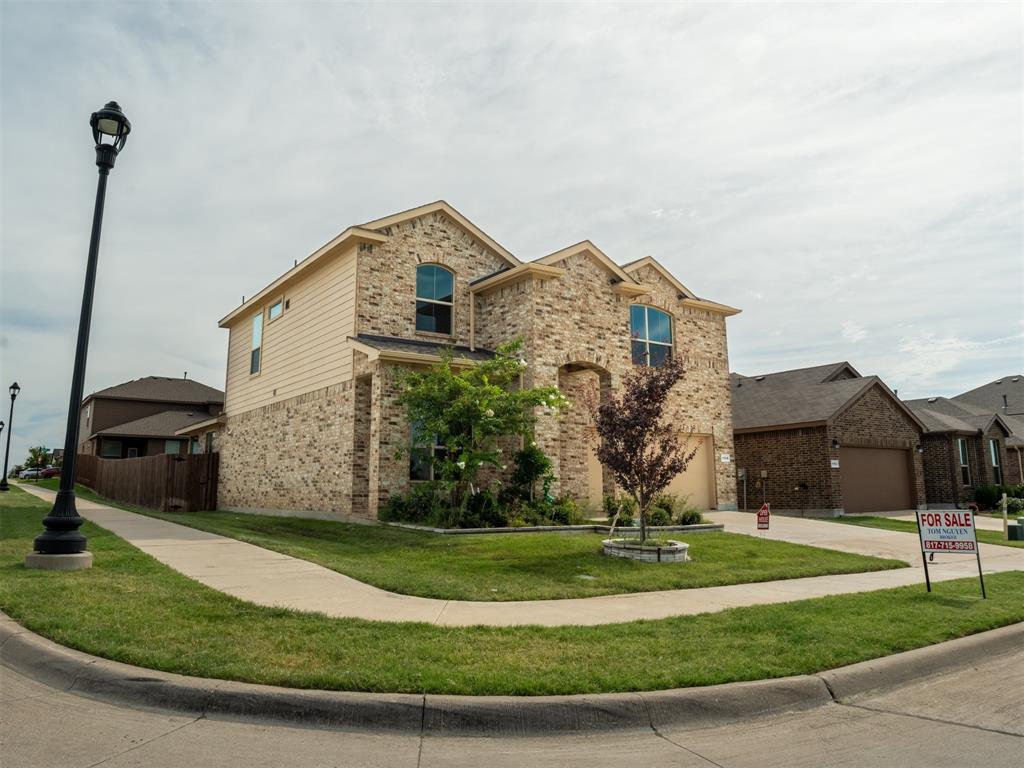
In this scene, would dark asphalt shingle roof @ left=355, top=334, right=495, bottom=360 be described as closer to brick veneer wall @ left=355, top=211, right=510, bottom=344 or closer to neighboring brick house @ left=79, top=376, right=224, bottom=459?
brick veneer wall @ left=355, top=211, right=510, bottom=344

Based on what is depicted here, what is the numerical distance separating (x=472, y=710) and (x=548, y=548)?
313 inches

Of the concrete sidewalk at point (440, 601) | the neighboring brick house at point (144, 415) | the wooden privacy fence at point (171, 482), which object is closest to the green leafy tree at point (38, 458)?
the neighboring brick house at point (144, 415)

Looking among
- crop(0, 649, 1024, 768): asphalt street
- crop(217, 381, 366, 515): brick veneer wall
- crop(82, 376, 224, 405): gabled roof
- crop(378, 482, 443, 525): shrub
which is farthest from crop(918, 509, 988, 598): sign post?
crop(82, 376, 224, 405): gabled roof

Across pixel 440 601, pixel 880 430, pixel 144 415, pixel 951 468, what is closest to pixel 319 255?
pixel 440 601

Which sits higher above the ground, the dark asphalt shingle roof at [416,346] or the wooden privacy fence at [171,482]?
the dark asphalt shingle roof at [416,346]

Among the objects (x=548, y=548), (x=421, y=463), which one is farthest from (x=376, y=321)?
(x=548, y=548)

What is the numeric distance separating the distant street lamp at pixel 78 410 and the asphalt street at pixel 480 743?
4.49 metres

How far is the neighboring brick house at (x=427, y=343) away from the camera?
1744cm

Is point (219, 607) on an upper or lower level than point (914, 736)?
upper

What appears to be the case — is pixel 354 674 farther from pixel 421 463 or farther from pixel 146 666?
pixel 421 463

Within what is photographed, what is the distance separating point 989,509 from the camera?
27844 mm

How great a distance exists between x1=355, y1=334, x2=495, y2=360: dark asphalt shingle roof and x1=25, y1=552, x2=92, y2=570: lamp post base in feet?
27.0

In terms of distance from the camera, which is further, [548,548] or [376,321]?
[376,321]

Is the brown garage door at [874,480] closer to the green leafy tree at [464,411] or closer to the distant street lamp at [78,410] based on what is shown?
the green leafy tree at [464,411]
